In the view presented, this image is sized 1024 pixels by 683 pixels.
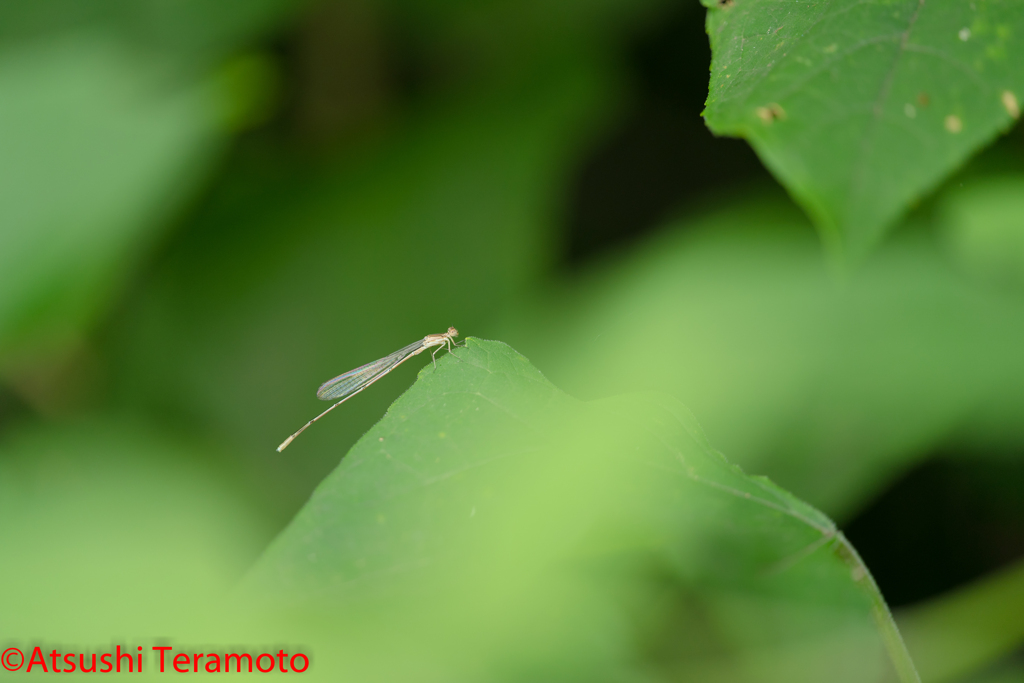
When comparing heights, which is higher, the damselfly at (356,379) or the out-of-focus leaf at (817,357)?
the damselfly at (356,379)

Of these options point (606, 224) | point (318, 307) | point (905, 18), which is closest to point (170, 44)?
point (318, 307)

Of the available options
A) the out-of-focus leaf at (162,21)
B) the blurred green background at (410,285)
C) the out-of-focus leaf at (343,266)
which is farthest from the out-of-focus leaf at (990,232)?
the out-of-focus leaf at (162,21)

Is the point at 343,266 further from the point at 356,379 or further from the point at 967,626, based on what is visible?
the point at 967,626

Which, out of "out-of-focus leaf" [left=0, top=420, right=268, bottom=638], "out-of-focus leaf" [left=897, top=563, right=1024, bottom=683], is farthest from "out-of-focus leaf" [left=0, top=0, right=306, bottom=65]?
"out-of-focus leaf" [left=897, top=563, right=1024, bottom=683]

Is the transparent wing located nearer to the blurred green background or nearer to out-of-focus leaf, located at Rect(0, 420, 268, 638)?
the blurred green background

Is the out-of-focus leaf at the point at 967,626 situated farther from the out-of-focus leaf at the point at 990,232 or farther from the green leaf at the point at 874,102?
the green leaf at the point at 874,102

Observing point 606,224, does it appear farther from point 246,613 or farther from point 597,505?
point 246,613
